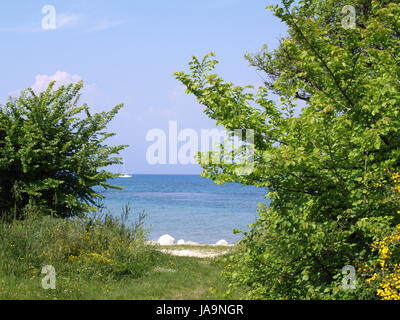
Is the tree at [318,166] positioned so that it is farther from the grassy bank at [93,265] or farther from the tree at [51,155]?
the tree at [51,155]

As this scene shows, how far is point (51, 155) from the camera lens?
1428 cm

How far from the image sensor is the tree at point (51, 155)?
540 inches

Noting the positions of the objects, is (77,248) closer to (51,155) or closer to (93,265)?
(93,265)

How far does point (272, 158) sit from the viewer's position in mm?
4828

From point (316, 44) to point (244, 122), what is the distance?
1598 mm

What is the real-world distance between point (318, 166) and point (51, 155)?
1149 centimetres

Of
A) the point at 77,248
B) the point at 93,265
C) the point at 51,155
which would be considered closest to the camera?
the point at 93,265

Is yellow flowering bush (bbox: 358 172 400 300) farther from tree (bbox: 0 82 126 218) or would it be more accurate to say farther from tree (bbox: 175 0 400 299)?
tree (bbox: 0 82 126 218)

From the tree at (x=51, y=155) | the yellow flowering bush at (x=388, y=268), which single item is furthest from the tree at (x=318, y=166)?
the tree at (x=51, y=155)

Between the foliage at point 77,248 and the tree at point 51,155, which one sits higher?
the tree at point 51,155

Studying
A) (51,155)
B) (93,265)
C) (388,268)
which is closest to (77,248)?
(93,265)

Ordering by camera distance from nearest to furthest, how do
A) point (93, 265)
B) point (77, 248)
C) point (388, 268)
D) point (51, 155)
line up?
point (388, 268), point (93, 265), point (77, 248), point (51, 155)

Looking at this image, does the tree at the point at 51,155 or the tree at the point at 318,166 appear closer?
the tree at the point at 318,166

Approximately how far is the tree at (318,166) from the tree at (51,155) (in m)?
9.58
